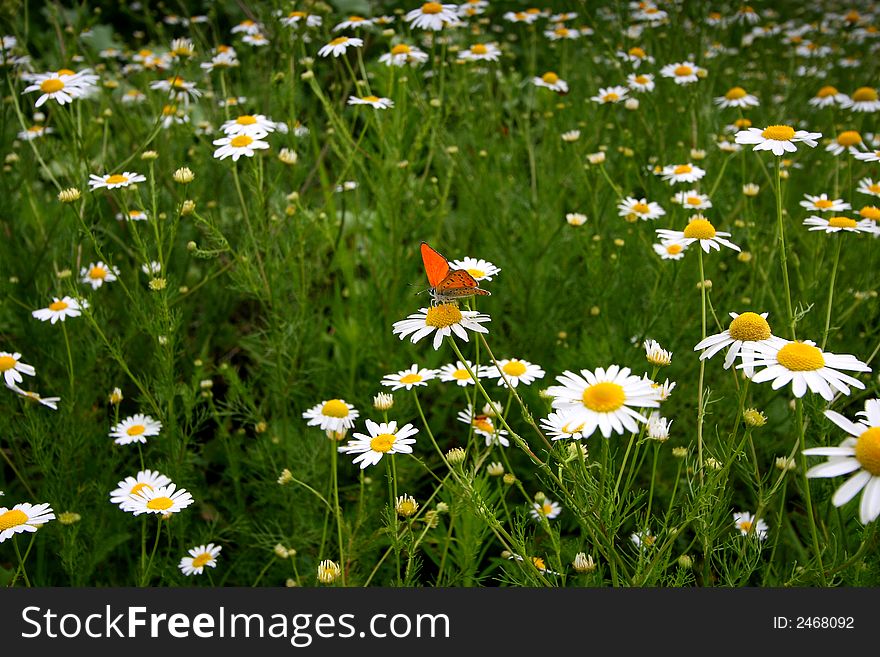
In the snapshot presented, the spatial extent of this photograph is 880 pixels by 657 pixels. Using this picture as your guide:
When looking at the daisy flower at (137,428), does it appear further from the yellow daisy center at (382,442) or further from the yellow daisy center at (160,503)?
the yellow daisy center at (382,442)

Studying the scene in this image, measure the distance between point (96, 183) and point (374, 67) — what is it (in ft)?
6.78

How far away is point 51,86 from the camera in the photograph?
7.30 feet

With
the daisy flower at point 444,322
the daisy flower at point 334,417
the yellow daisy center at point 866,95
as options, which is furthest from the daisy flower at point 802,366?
the yellow daisy center at point 866,95

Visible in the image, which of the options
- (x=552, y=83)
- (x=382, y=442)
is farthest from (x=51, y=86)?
(x=552, y=83)

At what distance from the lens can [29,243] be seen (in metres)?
2.79

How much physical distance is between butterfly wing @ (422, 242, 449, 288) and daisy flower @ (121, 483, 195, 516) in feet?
2.26

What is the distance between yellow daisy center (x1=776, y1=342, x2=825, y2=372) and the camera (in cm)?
122

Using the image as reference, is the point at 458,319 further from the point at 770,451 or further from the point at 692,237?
the point at 770,451

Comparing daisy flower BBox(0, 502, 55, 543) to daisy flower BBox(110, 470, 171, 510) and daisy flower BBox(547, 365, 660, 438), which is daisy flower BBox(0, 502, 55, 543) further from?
daisy flower BBox(547, 365, 660, 438)

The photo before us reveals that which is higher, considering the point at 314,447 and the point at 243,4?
the point at 243,4

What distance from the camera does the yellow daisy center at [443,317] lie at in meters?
1.36

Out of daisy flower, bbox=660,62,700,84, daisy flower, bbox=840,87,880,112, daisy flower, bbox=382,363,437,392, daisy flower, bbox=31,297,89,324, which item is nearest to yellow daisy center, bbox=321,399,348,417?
daisy flower, bbox=382,363,437,392

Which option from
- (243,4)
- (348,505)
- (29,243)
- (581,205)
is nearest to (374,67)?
(243,4)

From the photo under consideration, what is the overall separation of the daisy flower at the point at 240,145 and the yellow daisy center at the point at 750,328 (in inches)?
48.8
